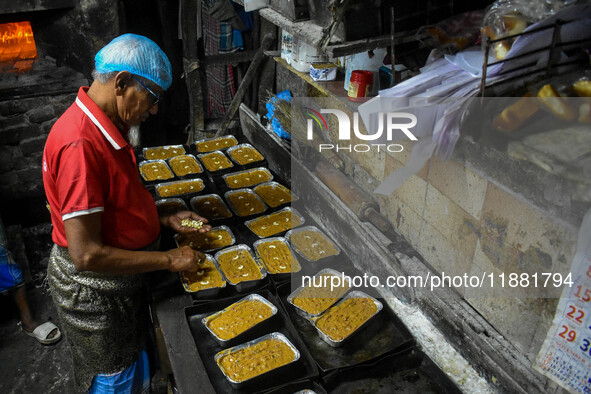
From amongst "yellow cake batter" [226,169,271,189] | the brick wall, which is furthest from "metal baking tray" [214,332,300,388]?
the brick wall

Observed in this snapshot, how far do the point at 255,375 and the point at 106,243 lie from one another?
120 cm

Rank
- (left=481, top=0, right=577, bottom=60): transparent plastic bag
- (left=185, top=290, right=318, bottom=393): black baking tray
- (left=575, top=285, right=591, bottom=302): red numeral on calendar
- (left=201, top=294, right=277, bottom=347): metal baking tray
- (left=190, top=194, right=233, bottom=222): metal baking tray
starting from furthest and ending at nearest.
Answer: (left=190, top=194, right=233, bottom=222): metal baking tray, (left=201, top=294, right=277, bottom=347): metal baking tray, (left=185, top=290, right=318, bottom=393): black baking tray, (left=481, top=0, right=577, bottom=60): transparent plastic bag, (left=575, top=285, right=591, bottom=302): red numeral on calendar

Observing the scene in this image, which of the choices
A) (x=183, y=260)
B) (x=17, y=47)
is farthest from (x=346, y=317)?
(x=17, y=47)

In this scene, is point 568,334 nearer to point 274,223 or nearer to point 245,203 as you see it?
point 274,223

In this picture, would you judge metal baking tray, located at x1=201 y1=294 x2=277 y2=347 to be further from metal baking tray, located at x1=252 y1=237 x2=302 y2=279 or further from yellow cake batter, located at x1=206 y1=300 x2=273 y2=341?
metal baking tray, located at x1=252 y1=237 x2=302 y2=279

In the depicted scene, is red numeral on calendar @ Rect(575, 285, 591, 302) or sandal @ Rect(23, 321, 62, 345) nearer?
red numeral on calendar @ Rect(575, 285, 591, 302)

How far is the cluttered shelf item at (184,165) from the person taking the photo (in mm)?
4797

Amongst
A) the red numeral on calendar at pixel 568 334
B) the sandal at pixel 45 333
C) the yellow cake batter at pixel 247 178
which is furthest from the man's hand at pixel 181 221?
the red numeral on calendar at pixel 568 334

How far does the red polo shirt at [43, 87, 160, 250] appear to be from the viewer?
256cm

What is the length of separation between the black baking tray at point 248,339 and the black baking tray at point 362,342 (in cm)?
8

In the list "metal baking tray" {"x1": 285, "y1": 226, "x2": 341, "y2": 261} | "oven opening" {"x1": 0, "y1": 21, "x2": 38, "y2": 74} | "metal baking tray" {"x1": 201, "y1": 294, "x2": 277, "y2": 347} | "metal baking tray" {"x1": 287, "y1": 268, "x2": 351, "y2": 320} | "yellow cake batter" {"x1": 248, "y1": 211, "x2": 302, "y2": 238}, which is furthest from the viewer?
"oven opening" {"x1": 0, "y1": 21, "x2": 38, "y2": 74}

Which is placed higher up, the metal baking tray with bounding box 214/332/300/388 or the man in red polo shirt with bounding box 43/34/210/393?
the man in red polo shirt with bounding box 43/34/210/393

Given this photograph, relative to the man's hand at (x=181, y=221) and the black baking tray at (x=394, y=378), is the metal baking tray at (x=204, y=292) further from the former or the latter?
the black baking tray at (x=394, y=378)

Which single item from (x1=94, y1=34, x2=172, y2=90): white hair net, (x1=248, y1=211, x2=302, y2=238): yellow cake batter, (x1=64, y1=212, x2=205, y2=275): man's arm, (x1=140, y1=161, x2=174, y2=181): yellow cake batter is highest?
(x1=94, y1=34, x2=172, y2=90): white hair net
